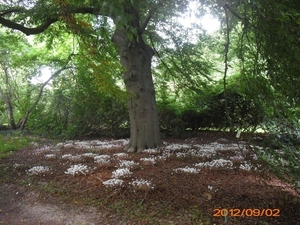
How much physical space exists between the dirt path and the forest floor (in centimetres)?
1

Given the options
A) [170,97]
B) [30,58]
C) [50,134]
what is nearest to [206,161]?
[170,97]

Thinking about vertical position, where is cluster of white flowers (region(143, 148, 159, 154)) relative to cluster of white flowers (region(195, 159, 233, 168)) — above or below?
above

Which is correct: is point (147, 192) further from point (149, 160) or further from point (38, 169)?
point (38, 169)

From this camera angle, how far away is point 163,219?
3.12 metres

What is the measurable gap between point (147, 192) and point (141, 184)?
238 millimetres

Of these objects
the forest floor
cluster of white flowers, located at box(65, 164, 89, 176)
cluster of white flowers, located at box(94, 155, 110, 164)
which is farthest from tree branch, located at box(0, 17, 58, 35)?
cluster of white flowers, located at box(65, 164, 89, 176)

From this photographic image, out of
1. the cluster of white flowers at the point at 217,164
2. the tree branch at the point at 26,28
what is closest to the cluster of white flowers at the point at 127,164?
the cluster of white flowers at the point at 217,164

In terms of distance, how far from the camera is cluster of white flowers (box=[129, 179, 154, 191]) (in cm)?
393

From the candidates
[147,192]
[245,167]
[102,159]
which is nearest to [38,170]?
[102,159]

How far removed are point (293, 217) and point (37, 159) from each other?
5.81 m

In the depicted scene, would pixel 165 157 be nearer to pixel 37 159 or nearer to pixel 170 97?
pixel 37 159

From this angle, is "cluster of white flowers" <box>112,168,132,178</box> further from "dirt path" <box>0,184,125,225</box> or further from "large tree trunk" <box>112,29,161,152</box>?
"large tree trunk" <box>112,29,161,152</box>

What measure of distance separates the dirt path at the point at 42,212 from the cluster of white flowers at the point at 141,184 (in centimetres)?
75

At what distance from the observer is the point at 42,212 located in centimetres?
360
